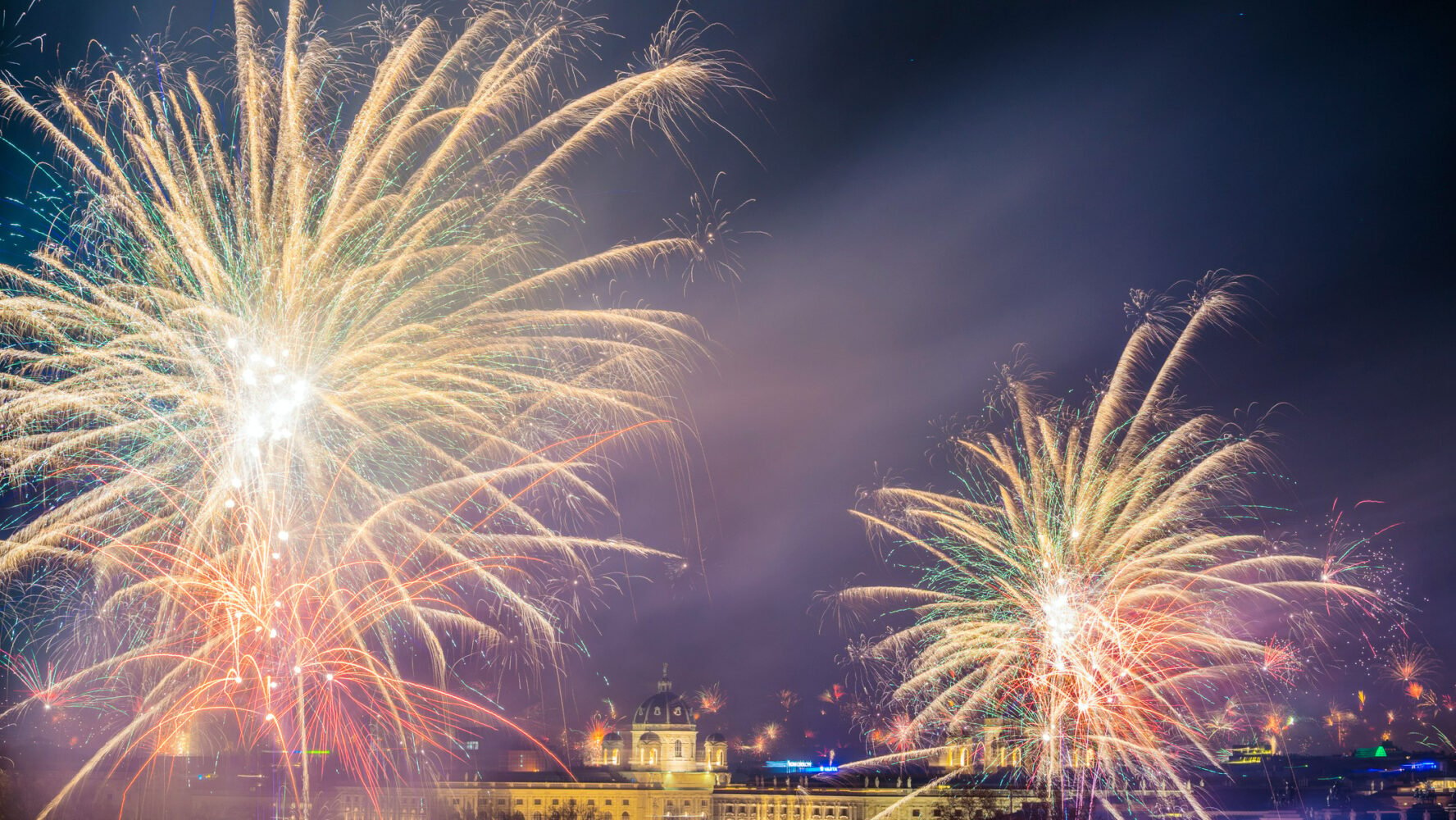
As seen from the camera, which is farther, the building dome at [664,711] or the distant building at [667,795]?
the building dome at [664,711]

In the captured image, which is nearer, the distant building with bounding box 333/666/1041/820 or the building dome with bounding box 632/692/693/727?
the distant building with bounding box 333/666/1041/820

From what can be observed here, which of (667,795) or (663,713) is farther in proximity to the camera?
(663,713)

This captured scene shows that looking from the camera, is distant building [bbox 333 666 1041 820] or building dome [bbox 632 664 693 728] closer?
distant building [bbox 333 666 1041 820]

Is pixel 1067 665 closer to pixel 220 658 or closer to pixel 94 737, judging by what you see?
pixel 220 658

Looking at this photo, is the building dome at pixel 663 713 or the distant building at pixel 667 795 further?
the building dome at pixel 663 713

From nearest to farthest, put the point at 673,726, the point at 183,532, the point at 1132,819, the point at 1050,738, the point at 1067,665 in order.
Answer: the point at 183,532
the point at 1067,665
the point at 1050,738
the point at 1132,819
the point at 673,726

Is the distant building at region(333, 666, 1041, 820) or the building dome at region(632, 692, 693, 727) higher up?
the building dome at region(632, 692, 693, 727)

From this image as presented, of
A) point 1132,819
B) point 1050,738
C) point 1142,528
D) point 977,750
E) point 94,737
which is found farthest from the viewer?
point 977,750

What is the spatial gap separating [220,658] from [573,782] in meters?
94.5

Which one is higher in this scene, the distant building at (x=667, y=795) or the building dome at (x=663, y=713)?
the building dome at (x=663, y=713)

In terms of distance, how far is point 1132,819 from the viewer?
72.2m

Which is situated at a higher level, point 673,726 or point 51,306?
point 51,306

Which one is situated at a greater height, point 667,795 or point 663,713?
point 663,713

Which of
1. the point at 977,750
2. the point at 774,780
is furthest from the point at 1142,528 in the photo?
the point at 774,780
